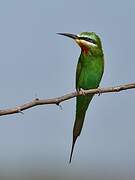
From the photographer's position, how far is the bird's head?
8.10 ft

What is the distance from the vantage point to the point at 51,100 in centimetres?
145

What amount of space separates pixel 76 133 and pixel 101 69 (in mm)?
877

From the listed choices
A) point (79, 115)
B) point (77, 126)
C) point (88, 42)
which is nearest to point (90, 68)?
point (88, 42)

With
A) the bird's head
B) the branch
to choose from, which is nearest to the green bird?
the bird's head

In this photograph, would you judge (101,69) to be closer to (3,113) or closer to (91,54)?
(91,54)

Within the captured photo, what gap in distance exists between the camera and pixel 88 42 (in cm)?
265

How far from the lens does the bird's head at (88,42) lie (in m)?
2.47

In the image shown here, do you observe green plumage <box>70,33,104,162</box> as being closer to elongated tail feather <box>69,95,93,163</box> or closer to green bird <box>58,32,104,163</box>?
green bird <box>58,32,104,163</box>

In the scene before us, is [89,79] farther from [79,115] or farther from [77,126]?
[77,126]

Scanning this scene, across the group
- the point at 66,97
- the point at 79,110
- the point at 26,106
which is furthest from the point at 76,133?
Result: the point at 26,106

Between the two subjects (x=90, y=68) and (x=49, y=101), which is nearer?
(x=49, y=101)

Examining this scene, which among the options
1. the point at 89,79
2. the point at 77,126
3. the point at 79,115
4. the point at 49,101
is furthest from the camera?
the point at 89,79

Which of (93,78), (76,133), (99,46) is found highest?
(99,46)

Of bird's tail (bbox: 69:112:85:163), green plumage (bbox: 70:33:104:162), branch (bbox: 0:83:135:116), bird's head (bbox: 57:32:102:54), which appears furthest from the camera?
green plumage (bbox: 70:33:104:162)
